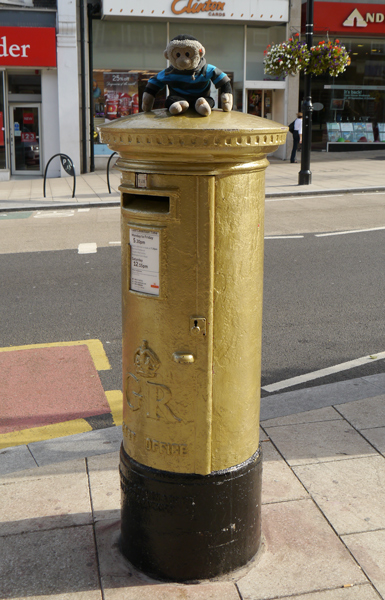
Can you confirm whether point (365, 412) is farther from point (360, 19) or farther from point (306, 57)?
point (360, 19)

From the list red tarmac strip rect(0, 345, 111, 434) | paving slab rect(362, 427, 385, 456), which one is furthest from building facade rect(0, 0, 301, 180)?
paving slab rect(362, 427, 385, 456)

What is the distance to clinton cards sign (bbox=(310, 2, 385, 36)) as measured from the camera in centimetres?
2514

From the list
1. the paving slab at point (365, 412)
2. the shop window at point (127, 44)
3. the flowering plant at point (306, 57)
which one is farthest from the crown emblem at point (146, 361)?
the shop window at point (127, 44)

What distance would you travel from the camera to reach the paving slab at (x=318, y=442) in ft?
13.4

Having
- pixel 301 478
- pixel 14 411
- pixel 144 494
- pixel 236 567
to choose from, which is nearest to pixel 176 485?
pixel 144 494

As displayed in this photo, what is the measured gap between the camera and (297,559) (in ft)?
10.3

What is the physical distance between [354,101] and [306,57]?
12256 millimetres

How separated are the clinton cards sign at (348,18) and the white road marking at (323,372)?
2217 centimetres

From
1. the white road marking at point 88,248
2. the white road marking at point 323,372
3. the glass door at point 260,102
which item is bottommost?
the white road marking at point 323,372

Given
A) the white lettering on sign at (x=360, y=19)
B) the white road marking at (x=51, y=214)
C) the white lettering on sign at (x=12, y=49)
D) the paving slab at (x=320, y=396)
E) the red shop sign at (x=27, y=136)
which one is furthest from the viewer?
the white lettering on sign at (x=360, y=19)

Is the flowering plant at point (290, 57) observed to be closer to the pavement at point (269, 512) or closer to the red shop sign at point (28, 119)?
the red shop sign at point (28, 119)

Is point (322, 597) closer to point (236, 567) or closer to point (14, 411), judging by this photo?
point (236, 567)

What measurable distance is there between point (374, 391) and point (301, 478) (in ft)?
4.99

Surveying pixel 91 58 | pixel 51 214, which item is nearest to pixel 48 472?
pixel 51 214
